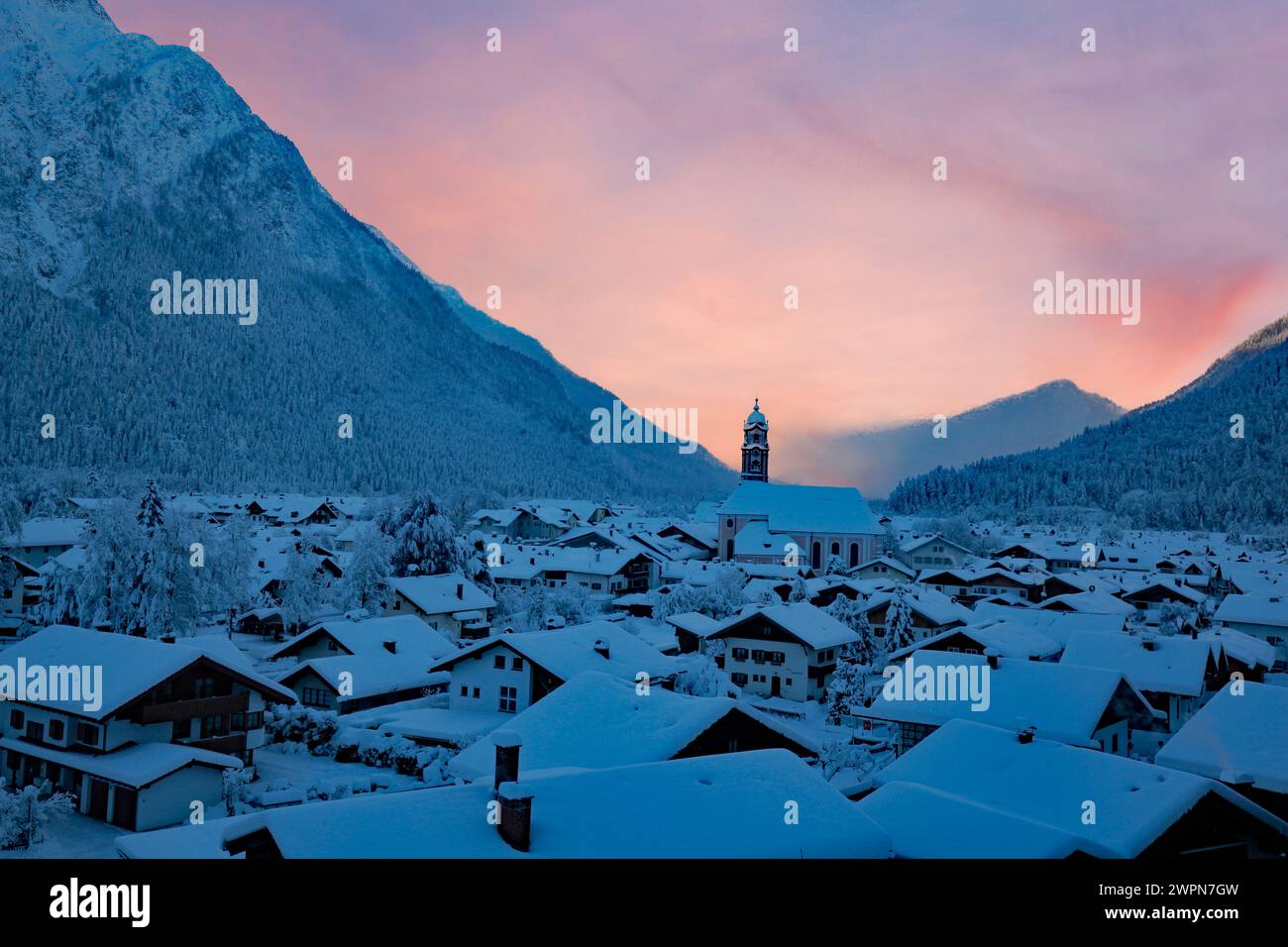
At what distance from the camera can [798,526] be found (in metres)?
102

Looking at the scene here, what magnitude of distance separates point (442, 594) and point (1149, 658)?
3969 cm

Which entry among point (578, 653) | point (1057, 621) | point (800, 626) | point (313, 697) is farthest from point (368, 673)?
point (1057, 621)

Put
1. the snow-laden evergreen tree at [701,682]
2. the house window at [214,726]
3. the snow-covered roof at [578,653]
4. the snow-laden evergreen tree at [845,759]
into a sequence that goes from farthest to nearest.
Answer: the snow-laden evergreen tree at [701,682] → the snow-covered roof at [578,653] → the snow-laden evergreen tree at [845,759] → the house window at [214,726]

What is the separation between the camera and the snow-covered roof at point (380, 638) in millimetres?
42312

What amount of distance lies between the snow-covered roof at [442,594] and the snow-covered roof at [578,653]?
1921 centimetres

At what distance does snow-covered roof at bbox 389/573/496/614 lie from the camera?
55688mm

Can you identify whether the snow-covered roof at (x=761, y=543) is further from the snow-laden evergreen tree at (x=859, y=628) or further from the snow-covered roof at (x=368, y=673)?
the snow-covered roof at (x=368, y=673)

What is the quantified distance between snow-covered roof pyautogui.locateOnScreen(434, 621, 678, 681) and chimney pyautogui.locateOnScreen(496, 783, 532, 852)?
2259 cm

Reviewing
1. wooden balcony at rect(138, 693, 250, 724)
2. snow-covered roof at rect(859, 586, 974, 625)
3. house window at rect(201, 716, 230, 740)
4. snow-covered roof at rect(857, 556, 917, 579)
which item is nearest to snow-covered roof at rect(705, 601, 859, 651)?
snow-covered roof at rect(859, 586, 974, 625)

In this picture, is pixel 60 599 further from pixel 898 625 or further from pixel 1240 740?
pixel 1240 740

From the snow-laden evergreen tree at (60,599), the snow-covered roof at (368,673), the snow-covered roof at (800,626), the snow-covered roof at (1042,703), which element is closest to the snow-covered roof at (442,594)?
the snow-covered roof at (368,673)
